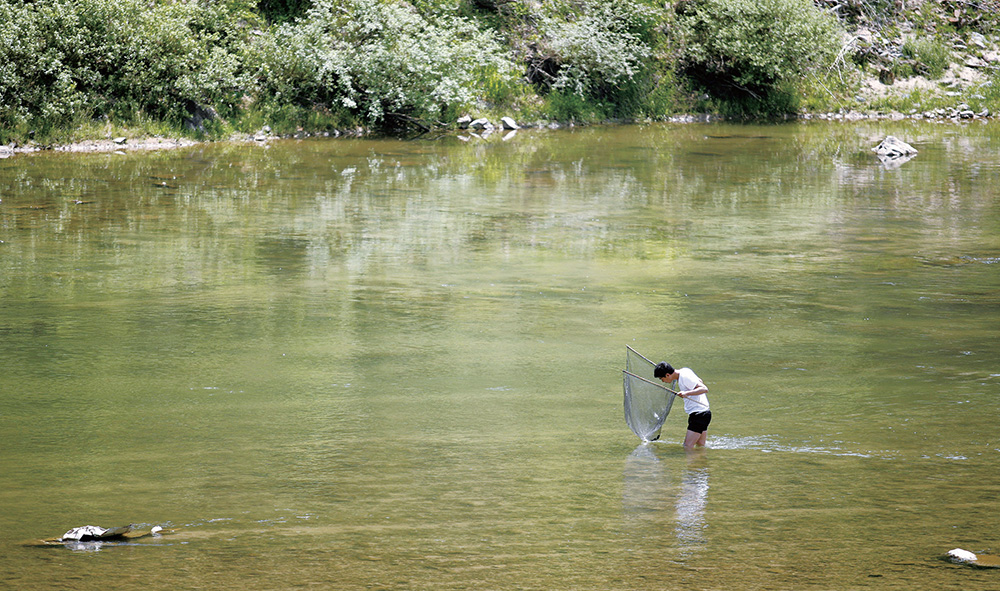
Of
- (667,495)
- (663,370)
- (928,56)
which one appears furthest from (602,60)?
(667,495)

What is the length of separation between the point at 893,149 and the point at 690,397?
22431 mm

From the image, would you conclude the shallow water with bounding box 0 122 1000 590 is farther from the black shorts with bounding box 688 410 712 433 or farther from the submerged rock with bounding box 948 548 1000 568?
the black shorts with bounding box 688 410 712 433

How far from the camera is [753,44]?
38531mm

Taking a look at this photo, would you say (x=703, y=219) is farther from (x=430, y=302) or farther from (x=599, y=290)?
(x=430, y=302)

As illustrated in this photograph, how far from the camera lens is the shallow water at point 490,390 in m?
6.07

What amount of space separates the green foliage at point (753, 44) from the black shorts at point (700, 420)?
3257 cm

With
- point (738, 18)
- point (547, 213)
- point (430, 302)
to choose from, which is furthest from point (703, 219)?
point (738, 18)

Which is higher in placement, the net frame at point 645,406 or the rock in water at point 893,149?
the rock in water at point 893,149

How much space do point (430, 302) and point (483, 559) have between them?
6640mm

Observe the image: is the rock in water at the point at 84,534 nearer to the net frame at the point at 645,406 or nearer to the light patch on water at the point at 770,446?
the net frame at the point at 645,406

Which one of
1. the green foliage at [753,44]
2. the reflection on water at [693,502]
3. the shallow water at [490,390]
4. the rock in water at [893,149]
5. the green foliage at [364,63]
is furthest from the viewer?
the green foliage at [753,44]

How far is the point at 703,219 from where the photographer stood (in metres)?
18.3

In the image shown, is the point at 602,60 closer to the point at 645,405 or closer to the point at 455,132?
the point at 455,132

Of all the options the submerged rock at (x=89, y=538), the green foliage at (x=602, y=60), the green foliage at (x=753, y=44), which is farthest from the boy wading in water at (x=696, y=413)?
the green foliage at (x=753, y=44)
